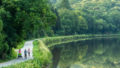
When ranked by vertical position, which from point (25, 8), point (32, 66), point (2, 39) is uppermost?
point (25, 8)

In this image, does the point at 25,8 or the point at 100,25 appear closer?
the point at 25,8

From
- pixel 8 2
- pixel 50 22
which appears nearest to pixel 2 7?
pixel 8 2

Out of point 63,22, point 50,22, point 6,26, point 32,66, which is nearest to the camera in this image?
point 32,66

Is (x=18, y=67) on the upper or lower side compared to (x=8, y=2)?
lower

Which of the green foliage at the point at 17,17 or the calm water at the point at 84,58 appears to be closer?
the green foliage at the point at 17,17

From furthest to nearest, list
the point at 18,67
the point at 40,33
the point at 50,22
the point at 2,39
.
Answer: the point at 40,33, the point at 50,22, the point at 2,39, the point at 18,67

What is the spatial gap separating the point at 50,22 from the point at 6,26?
5.89m

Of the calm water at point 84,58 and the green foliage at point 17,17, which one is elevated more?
the green foliage at point 17,17

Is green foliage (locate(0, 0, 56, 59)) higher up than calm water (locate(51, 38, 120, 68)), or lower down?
higher up

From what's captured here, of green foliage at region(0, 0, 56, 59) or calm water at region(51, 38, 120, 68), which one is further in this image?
calm water at region(51, 38, 120, 68)

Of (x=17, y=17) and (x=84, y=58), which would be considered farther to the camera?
(x=84, y=58)

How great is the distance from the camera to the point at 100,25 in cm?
12531

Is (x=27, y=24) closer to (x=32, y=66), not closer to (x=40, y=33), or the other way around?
(x=32, y=66)

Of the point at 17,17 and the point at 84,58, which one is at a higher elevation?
the point at 17,17
